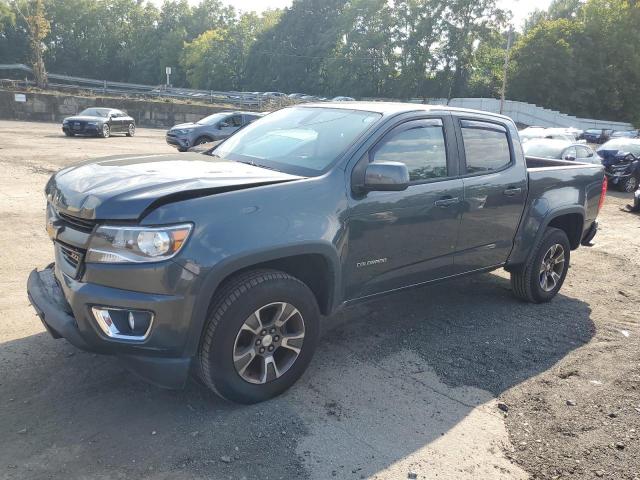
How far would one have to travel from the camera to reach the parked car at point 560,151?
45.6ft

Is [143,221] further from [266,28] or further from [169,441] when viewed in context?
[266,28]

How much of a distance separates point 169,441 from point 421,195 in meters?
2.39

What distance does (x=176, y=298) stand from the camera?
2.99 metres

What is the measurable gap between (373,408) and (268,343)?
0.80 meters

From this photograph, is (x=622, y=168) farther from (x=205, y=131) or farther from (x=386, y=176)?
(x=386, y=176)

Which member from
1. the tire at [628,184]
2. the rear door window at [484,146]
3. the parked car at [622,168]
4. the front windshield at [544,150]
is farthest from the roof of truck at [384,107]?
the tire at [628,184]

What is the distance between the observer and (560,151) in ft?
45.8

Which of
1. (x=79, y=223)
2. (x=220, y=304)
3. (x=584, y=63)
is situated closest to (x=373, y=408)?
(x=220, y=304)

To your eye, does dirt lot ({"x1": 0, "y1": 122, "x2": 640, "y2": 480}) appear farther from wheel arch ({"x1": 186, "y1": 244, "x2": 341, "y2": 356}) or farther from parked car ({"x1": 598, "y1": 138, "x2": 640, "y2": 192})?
parked car ({"x1": 598, "y1": 138, "x2": 640, "y2": 192})

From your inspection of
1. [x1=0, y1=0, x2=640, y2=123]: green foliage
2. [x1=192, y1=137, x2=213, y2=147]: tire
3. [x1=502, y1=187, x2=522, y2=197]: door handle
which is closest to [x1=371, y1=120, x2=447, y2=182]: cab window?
[x1=502, y1=187, x2=522, y2=197]: door handle

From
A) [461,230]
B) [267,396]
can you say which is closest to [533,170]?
[461,230]

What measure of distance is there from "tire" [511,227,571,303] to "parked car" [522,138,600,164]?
8623 millimetres

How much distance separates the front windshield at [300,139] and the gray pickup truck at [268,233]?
0.02m

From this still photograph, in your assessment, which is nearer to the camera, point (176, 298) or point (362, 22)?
point (176, 298)
